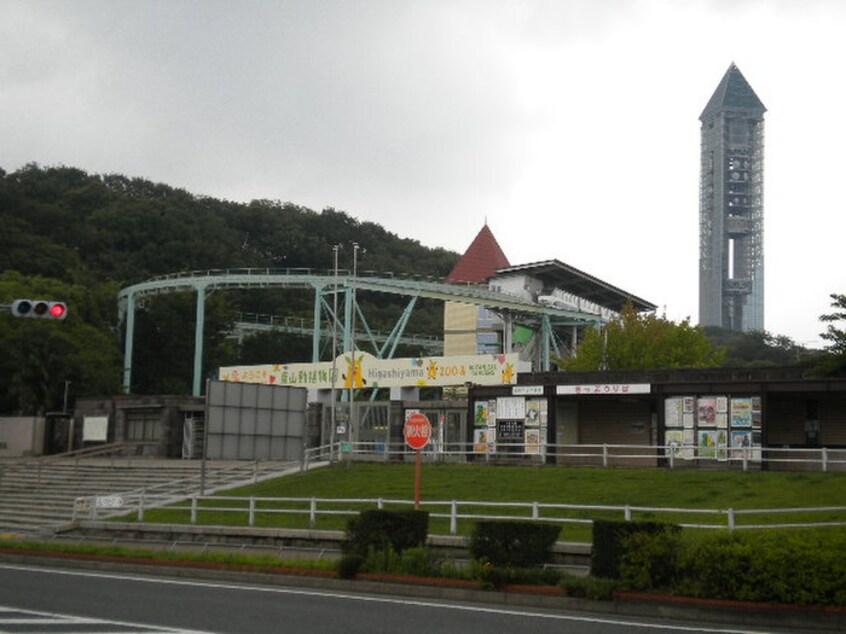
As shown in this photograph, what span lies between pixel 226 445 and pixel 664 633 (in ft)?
68.0

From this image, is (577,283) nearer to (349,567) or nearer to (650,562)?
(349,567)

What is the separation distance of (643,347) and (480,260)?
5438 cm

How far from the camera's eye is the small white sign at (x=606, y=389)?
38.9 m

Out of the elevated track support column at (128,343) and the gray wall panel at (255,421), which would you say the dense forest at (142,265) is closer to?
→ the elevated track support column at (128,343)

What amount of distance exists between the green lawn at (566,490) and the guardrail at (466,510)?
0.12m

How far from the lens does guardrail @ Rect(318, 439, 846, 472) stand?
112ft

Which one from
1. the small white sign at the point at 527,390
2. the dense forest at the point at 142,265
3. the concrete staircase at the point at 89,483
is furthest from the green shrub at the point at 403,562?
the dense forest at the point at 142,265

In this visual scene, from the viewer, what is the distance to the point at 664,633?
574 inches

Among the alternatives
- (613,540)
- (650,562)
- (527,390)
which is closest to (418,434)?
(613,540)

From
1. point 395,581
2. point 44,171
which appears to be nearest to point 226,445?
point 395,581

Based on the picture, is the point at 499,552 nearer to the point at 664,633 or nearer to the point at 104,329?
the point at 664,633

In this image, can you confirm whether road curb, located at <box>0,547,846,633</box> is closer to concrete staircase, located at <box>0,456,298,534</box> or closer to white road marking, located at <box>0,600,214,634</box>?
white road marking, located at <box>0,600,214,634</box>

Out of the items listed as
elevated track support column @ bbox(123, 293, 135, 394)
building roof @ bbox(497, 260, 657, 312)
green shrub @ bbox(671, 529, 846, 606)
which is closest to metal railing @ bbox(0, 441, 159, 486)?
elevated track support column @ bbox(123, 293, 135, 394)

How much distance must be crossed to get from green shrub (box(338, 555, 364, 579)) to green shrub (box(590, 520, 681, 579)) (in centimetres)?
497
